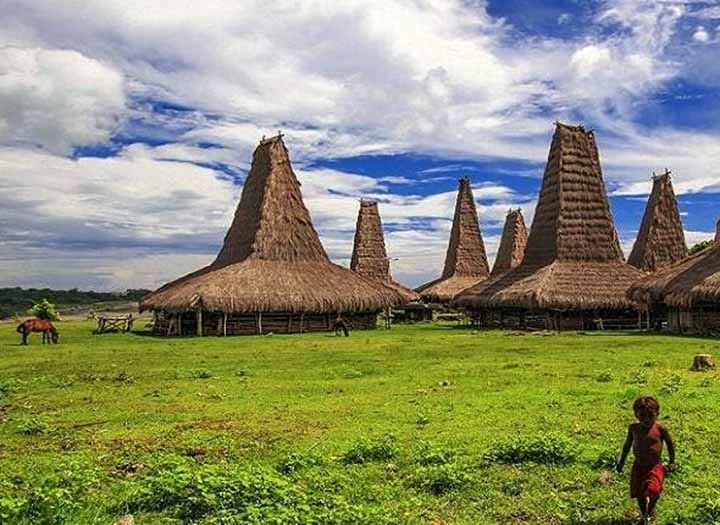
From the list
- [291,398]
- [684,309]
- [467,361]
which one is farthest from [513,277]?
[291,398]

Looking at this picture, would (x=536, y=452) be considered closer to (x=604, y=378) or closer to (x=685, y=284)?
(x=604, y=378)

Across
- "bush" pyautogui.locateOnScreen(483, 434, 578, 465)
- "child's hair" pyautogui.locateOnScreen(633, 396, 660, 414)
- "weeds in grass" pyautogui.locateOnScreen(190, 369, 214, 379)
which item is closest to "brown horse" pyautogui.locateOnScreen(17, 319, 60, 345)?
"weeds in grass" pyautogui.locateOnScreen(190, 369, 214, 379)

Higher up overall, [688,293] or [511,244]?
[511,244]

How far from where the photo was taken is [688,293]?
31.3 metres

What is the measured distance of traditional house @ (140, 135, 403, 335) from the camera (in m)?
37.0

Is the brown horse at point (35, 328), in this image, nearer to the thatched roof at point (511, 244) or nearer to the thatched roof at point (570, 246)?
the thatched roof at point (570, 246)

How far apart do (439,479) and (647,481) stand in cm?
225

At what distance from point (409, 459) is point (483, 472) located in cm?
100

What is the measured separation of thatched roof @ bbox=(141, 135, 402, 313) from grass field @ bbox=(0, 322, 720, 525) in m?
16.1

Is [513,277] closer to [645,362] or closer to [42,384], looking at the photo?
[645,362]

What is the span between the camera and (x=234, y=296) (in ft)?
120

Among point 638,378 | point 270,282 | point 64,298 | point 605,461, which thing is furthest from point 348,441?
point 64,298

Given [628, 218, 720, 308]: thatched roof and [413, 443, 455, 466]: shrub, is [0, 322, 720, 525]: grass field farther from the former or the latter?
[628, 218, 720, 308]: thatched roof

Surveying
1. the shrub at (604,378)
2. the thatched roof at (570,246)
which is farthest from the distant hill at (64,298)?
the shrub at (604,378)
